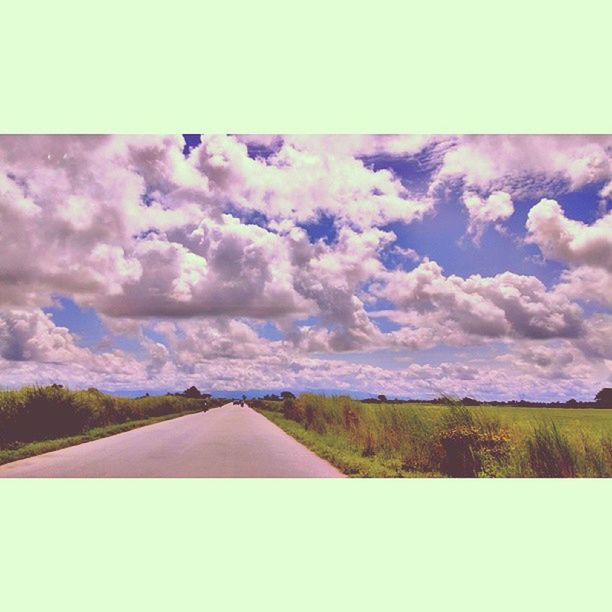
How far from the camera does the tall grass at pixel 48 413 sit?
20422 mm

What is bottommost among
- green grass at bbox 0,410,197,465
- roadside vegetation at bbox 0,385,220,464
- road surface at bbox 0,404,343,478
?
road surface at bbox 0,404,343,478

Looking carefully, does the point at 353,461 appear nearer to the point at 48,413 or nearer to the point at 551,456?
the point at 551,456

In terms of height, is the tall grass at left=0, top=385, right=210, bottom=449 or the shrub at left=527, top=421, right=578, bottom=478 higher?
the tall grass at left=0, top=385, right=210, bottom=449

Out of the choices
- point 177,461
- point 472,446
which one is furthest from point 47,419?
point 472,446

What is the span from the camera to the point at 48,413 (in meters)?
22.4

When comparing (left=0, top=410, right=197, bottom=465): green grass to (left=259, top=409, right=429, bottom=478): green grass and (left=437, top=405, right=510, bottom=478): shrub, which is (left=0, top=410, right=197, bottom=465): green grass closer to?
(left=259, top=409, right=429, bottom=478): green grass

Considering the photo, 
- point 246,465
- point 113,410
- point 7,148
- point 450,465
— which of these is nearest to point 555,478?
point 450,465

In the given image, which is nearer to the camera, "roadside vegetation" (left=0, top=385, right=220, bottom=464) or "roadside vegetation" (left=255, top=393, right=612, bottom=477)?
"roadside vegetation" (left=255, top=393, right=612, bottom=477)

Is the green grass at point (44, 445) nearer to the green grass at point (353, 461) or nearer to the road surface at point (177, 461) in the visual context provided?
the road surface at point (177, 461)

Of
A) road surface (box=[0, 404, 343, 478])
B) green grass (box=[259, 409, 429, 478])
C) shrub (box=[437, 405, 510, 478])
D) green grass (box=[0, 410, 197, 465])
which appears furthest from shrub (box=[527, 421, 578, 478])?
green grass (box=[0, 410, 197, 465])

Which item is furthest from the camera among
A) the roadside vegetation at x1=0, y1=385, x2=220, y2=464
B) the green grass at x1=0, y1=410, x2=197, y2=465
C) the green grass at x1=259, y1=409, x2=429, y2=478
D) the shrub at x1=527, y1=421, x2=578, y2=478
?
the roadside vegetation at x1=0, y1=385, x2=220, y2=464

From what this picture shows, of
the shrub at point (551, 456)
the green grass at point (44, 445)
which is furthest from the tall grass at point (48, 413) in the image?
the shrub at point (551, 456)

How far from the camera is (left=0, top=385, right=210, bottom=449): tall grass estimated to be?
20.4m

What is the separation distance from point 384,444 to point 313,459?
8.01 feet
